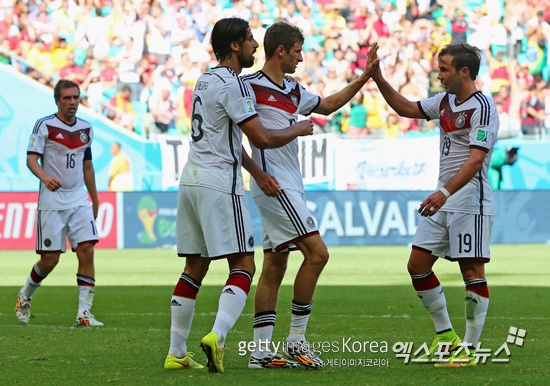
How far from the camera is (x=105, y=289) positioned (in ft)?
39.7

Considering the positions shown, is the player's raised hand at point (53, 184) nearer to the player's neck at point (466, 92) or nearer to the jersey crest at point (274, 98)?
the jersey crest at point (274, 98)

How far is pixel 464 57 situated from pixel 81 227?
4.42m

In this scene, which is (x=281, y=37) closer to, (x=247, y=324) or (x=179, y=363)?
(x=179, y=363)

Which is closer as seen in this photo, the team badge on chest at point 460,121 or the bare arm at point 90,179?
the team badge on chest at point 460,121

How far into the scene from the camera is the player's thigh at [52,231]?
874 centimetres

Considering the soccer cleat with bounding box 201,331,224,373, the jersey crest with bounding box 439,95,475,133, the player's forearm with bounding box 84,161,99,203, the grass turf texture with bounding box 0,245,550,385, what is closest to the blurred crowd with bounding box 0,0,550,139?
the grass turf texture with bounding box 0,245,550,385

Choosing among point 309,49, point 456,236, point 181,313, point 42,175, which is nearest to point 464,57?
point 456,236

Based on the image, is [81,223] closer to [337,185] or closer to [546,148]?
[337,185]

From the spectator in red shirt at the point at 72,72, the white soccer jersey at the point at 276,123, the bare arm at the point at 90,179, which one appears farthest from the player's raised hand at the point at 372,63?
the spectator in red shirt at the point at 72,72

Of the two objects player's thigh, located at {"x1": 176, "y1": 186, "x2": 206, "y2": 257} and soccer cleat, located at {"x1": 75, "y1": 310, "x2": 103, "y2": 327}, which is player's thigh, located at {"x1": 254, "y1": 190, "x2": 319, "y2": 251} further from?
soccer cleat, located at {"x1": 75, "y1": 310, "x2": 103, "y2": 327}

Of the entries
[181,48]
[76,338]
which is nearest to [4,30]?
[181,48]

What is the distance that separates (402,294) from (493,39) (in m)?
16.4

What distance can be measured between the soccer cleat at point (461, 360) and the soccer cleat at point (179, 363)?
161 cm

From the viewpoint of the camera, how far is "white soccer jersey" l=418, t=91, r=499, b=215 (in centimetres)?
594
